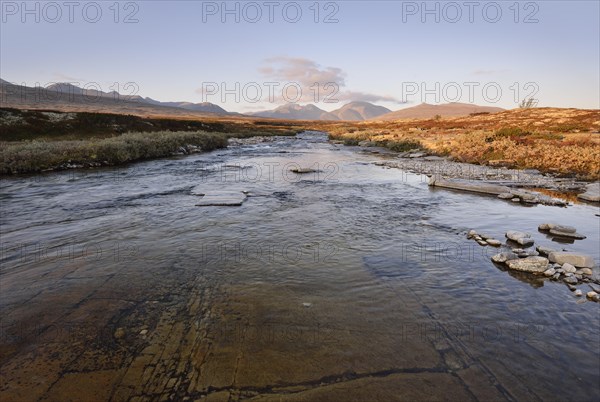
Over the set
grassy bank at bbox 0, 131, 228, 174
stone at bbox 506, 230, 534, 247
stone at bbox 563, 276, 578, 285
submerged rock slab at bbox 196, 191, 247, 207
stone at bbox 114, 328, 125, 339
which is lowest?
stone at bbox 114, 328, 125, 339

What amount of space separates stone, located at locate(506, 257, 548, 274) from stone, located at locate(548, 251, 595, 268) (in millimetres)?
288

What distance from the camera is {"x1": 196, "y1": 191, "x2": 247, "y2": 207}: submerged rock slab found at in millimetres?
12141

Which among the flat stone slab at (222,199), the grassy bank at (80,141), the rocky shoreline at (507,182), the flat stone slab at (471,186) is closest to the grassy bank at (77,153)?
the grassy bank at (80,141)

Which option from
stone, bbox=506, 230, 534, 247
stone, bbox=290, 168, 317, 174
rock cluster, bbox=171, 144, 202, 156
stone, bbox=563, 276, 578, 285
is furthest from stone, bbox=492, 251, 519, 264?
rock cluster, bbox=171, 144, 202, 156

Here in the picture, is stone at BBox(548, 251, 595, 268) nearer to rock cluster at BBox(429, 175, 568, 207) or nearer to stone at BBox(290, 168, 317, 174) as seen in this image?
rock cluster at BBox(429, 175, 568, 207)

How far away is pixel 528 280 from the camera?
6164 mm

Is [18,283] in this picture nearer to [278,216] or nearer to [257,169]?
[278,216]

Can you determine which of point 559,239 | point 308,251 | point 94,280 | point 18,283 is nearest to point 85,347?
point 94,280

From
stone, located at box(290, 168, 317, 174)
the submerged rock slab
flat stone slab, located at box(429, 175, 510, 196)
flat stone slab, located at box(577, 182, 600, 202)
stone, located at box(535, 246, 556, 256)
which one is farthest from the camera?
stone, located at box(290, 168, 317, 174)

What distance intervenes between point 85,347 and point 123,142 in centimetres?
2466

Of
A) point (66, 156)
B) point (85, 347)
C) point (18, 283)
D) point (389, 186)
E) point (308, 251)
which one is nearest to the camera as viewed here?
point (85, 347)

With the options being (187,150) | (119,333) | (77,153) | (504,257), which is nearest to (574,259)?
(504,257)

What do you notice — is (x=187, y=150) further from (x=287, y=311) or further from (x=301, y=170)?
(x=287, y=311)

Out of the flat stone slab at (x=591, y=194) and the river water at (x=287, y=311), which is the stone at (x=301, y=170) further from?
the flat stone slab at (x=591, y=194)
